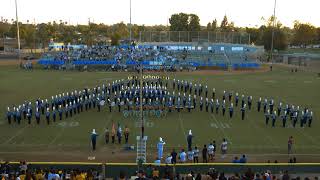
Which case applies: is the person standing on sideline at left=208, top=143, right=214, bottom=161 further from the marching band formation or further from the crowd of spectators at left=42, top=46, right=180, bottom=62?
the crowd of spectators at left=42, top=46, right=180, bottom=62

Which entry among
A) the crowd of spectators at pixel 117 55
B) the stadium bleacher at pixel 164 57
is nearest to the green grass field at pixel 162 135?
the stadium bleacher at pixel 164 57

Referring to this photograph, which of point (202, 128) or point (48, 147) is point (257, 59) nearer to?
point (202, 128)

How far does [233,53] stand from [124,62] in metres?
17.2

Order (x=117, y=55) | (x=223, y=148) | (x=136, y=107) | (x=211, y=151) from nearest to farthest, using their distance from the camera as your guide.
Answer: (x=211, y=151), (x=223, y=148), (x=136, y=107), (x=117, y=55)

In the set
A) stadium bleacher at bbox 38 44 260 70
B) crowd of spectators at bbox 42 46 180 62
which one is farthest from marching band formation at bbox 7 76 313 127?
crowd of spectators at bbox 42 46 180 62

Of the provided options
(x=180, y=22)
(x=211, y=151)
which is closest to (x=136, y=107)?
(x=211, y=151)

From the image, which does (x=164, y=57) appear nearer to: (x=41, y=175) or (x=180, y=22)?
(x=180, y=22)

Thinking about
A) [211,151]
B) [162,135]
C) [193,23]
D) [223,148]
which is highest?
[193,23]

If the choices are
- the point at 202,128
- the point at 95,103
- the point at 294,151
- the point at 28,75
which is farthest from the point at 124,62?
the point at 294,151

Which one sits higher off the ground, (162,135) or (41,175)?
(41,175)

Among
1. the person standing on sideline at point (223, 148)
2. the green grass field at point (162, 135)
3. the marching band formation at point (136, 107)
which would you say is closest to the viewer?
the person standing on sideline at point (223, 148)

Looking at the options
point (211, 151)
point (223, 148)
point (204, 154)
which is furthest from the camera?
point (223, 148)

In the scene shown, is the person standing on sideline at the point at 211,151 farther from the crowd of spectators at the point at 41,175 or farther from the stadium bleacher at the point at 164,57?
the stadium bleacher at the point at 164,57

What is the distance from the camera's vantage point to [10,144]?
16891mm
